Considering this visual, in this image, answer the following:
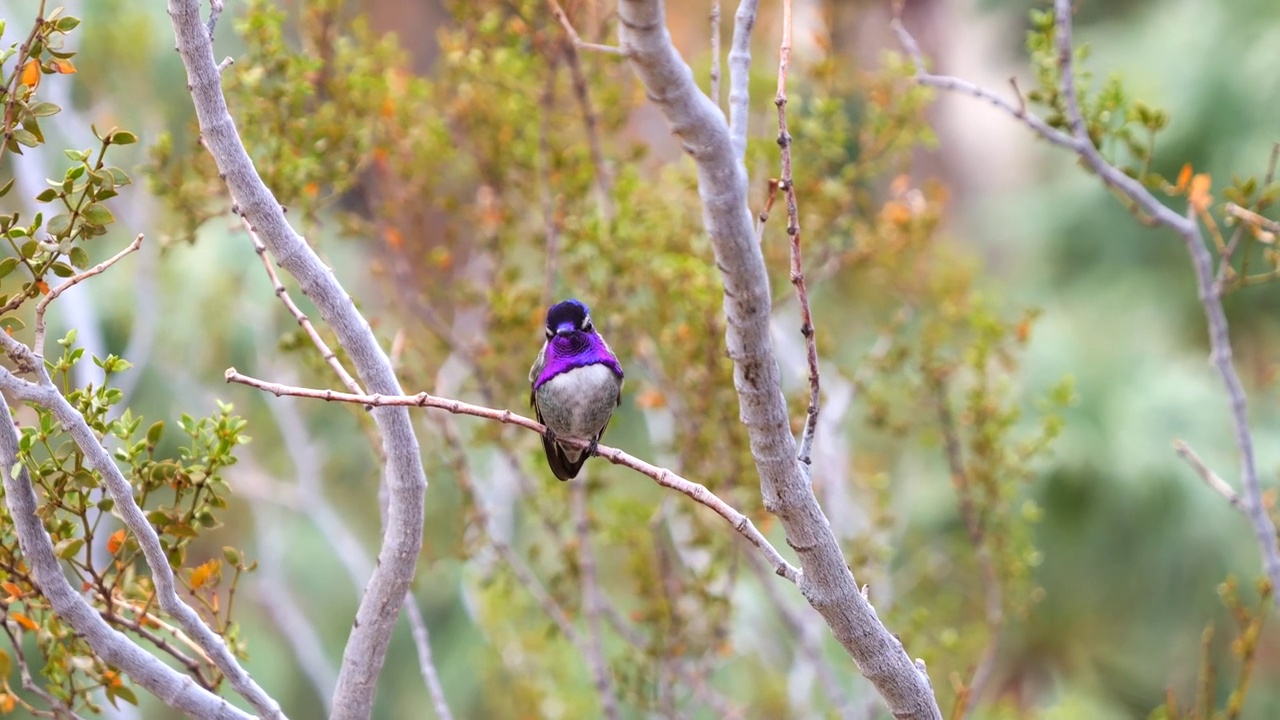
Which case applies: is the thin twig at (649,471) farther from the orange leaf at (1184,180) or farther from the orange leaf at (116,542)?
A: the orange leaf at (1184,180)

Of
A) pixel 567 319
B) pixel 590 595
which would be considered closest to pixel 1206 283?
pixel 567 319

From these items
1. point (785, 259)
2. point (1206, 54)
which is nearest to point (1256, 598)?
point (1206, 54)

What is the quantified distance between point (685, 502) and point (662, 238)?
0.88 meters

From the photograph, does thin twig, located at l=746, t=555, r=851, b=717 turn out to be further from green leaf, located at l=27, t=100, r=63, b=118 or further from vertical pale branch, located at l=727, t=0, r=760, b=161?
green leaf, located at l=27, t=100, r=63, b=118

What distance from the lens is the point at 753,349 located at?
1710 mm

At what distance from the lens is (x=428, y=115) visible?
4.63 m

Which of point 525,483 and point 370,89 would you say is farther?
point 525,483

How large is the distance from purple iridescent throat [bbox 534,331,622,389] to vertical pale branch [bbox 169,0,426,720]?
104cm

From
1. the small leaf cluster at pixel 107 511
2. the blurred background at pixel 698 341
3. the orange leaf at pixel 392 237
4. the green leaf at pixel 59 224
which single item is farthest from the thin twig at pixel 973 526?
the green leaf at pixel 59 224

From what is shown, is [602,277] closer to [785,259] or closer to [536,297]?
[536,297]

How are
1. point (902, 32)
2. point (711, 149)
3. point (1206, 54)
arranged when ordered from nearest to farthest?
point (711, 149) < point (902, 32) < point (1206, 54)

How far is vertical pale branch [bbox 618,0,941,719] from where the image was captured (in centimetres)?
152

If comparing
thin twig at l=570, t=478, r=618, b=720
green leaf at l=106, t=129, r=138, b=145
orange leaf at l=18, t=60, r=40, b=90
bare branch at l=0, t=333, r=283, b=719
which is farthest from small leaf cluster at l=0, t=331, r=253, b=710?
thin twig at l=570, t=478, r=618, b=720

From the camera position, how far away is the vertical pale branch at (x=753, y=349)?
59.9 inches
